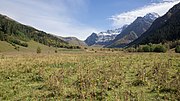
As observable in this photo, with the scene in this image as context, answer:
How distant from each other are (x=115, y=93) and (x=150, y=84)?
11.7 ft

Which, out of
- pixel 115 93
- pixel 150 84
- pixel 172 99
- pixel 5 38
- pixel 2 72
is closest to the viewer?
pixel 172 99

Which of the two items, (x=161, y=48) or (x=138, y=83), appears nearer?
(x=138, y=83)

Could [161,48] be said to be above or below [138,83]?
above

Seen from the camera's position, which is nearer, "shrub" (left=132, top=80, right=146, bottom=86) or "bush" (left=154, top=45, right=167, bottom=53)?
"shrub" (left=132, top=80, right=146, bottom=86)

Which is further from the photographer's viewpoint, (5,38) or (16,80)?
(5,38)

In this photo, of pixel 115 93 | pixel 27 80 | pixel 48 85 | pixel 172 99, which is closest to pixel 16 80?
pixel 27 80

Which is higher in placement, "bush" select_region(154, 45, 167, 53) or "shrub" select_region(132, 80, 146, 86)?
"bush" select_region(154, 45, 167, 53)

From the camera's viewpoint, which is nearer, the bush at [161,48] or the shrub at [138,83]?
the shrub at [138,83]

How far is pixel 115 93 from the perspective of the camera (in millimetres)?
15172

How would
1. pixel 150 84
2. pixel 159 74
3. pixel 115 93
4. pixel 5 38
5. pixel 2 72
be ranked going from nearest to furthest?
pixel 115 93
pixel 150 84
pixel 159 74
pixel 2 72
pixel 5 38

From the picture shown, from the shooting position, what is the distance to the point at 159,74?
20.1 m

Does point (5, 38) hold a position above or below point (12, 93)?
above

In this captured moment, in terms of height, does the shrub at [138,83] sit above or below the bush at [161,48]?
below

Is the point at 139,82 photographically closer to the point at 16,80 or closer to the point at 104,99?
the point at 104,99
